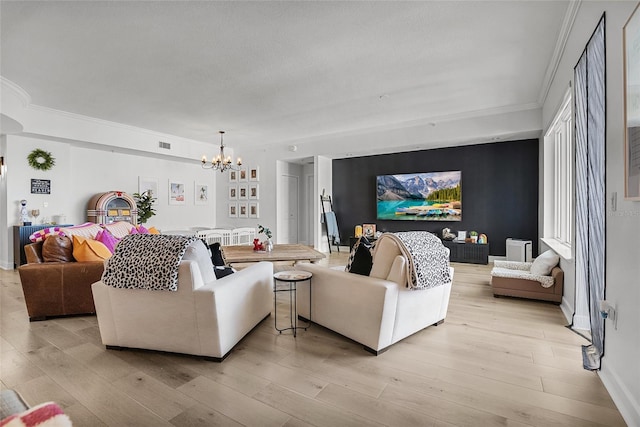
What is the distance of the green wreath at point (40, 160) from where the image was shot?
616cm

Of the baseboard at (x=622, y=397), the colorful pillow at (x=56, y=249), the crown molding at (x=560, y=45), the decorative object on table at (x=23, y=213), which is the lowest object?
the baseboard at (x=622, y=397)

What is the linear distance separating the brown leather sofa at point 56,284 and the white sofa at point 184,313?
1090 millimetres

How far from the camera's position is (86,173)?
283 inches

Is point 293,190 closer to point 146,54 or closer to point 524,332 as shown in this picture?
point 146,54

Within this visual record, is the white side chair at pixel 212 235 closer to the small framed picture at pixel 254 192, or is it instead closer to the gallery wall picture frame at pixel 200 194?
the small framed picture at pixel 254 192

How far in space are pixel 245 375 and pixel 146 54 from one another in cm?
355

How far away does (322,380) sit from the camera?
2.21 meters

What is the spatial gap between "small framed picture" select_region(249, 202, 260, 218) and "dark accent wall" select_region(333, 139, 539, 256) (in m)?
3.09

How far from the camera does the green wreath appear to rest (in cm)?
616

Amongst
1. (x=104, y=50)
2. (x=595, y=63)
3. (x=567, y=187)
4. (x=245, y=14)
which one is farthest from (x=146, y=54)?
(x=567, y=187)

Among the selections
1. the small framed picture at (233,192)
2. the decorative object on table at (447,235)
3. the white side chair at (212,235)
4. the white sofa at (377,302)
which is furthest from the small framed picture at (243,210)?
the white sofa at (377,302)

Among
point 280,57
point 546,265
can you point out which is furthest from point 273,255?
point 546,265

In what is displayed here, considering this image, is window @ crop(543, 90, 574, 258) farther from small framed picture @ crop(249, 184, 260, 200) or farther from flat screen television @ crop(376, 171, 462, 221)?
small framed picture @ crop(249, 184, 260, 200)

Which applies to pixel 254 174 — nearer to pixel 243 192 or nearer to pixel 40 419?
pixel 243 192
